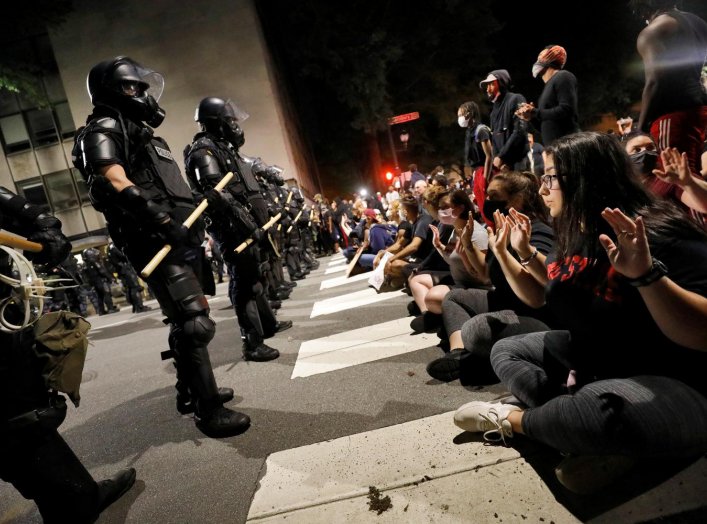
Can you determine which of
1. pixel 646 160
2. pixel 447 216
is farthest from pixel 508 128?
pixel 447 216

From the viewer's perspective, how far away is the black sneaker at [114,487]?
216 cm

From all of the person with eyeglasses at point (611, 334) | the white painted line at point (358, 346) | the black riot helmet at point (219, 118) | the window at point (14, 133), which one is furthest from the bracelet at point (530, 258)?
the window at point (14, 133)

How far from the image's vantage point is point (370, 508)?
1.70 m

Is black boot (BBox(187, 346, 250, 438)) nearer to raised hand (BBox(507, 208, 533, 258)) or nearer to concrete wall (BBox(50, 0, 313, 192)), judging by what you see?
raised hand (BBox(507, 208, 533, 258))

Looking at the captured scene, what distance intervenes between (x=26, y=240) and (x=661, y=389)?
2977 mm

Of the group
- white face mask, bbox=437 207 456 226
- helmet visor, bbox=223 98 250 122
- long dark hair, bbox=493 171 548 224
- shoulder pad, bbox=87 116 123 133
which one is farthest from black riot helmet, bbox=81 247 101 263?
long dark hair, bbox=493 171 548 224

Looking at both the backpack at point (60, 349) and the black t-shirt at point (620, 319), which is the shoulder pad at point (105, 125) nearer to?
the backpack at point (60, 349)

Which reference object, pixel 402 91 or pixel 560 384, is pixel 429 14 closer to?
pixel 402 91

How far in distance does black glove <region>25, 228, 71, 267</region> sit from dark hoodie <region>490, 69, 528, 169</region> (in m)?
4.59

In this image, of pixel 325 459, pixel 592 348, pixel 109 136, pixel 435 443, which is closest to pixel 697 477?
pixel 592 348

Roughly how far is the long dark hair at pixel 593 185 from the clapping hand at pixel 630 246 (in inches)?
12.0

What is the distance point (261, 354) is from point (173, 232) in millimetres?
1900

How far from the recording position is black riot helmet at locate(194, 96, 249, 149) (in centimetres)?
447

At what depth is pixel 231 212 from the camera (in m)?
3.97
